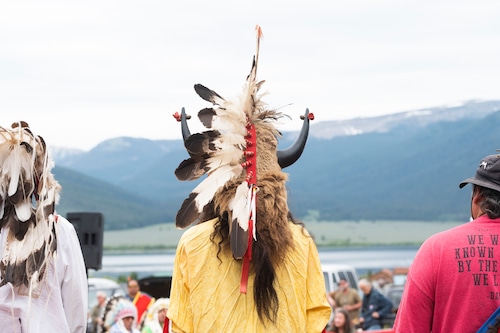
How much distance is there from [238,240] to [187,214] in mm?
312

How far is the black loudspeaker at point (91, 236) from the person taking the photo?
462 inches

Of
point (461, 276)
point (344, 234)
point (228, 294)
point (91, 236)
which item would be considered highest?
point (461, 276)

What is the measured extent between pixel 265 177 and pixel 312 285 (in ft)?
1.95

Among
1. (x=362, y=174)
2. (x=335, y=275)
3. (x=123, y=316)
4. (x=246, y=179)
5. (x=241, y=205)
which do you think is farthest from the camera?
(x=362, y=174)

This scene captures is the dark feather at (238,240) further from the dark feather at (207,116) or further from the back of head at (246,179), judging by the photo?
the dark feather at (207,116)

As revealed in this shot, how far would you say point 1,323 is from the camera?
16.6ft

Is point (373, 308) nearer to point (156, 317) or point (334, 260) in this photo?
point (156, 317)

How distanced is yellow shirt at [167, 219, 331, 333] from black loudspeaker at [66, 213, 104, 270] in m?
6.87

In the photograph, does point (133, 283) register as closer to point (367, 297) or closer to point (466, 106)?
point (367, 297)

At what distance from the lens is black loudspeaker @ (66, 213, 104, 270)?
38.5 feet

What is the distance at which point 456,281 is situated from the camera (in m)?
4.57

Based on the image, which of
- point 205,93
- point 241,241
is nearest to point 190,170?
point 205,93

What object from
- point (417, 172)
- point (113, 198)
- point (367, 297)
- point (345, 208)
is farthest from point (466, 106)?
point (367, 297)

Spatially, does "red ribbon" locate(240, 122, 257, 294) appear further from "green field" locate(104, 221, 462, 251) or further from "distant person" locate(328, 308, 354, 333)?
"green field" locate(104, 221, 462, 251)
